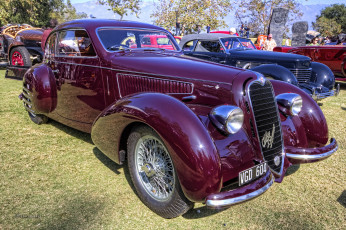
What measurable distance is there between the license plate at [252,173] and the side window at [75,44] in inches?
87.4

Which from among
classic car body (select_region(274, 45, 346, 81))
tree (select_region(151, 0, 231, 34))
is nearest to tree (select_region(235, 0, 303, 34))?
tree (select_region(151, 0, 231, 34))

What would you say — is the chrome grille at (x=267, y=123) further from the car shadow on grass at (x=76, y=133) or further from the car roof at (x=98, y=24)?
the car shadow on grass at (x=76, y=133)

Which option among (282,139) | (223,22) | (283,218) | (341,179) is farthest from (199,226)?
(223,22)

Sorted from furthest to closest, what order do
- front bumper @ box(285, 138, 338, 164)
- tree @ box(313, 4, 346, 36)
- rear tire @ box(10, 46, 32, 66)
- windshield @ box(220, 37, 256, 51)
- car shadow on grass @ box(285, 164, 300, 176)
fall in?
tree @ box(313, 4, 346, 36), rear tire @ box(10, 46, 32, 66), windshield @ box(220, 37, 256, 51), car shadow on grass @ box(285, 164, 300, 176), front bumper @ box(285, 138, 338, 164)

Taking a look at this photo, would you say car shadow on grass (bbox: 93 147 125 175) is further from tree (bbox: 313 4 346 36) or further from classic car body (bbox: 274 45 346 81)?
tree (bbox: 313 4 346 36)

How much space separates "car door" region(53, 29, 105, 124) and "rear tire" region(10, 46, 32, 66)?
4985 mm

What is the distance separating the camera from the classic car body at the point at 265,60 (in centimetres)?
602

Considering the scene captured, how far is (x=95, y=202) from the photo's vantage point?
98.4 inches

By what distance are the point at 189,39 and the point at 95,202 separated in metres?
6.00

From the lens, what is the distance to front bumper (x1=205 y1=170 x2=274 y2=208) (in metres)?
1.82

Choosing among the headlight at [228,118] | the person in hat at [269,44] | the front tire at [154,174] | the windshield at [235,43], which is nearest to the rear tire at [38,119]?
the front tire at [154,174]

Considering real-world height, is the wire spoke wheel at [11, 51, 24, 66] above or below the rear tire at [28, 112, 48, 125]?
above

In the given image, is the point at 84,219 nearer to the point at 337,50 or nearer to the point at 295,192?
the point at 295,192

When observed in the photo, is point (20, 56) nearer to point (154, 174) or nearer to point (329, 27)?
point (154, 174)
